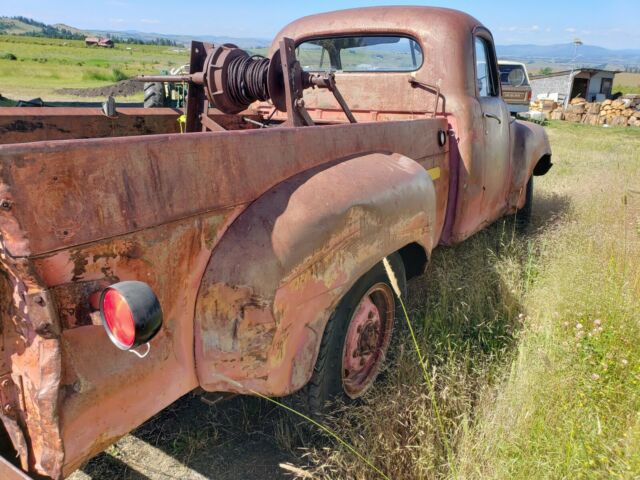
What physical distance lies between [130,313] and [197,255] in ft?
1.29

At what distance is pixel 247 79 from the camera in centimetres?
253

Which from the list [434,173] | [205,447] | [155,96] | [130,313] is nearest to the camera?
[130,313]

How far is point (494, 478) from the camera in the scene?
184 centimetres

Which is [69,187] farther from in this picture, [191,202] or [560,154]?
[560,154]

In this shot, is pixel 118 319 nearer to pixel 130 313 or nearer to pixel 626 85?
pixel 130 313

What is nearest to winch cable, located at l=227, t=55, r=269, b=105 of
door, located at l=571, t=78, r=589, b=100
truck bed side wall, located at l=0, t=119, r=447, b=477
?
truck bed side wall, located at l=0, t=119, r=447, b=477

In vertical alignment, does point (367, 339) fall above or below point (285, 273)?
below

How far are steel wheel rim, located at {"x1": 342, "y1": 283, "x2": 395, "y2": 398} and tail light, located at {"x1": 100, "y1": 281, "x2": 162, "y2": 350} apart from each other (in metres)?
1.09

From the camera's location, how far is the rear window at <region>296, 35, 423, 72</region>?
3.54 m

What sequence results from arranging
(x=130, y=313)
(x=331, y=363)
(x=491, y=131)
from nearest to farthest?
1. (x=130, y=313)
2. (x=331, y=363)
3. (x=491, y=131)

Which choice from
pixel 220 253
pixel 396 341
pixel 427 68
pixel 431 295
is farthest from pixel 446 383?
pixel 427 68

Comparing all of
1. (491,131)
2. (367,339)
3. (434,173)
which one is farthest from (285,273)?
(491,131)

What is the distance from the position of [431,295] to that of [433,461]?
1.44 m

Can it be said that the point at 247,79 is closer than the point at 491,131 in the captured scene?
Yes
